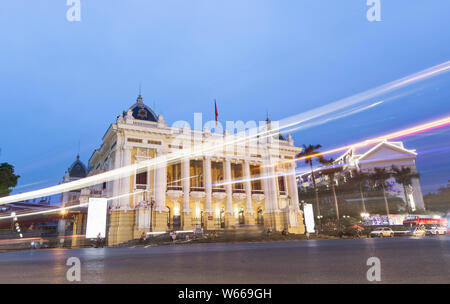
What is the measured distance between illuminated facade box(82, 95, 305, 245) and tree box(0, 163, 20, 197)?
897 centimetres

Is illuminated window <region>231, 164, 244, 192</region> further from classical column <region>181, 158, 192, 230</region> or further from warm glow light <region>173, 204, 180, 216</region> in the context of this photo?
warm glow light <region>173, 204, 180, 216</region>

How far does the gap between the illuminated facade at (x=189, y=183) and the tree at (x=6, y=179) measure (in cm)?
897

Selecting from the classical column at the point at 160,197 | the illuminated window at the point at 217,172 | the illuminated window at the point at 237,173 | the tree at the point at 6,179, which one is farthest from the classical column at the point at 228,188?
the tree at the point at 6,179

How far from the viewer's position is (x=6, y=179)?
32.5m

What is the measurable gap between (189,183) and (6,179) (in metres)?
21.6

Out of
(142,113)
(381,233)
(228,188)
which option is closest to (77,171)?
(142,113)

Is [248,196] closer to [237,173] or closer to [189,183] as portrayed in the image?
[237,173]

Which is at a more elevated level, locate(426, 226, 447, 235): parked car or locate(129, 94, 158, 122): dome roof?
locate(129, 94, 158, 122): dome roof

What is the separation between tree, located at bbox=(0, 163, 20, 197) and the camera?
32.2 m

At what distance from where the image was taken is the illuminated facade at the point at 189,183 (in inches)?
1308

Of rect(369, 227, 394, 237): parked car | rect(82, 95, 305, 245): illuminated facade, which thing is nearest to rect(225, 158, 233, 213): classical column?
rect(82, 95, 305, 245): illuminated facade
